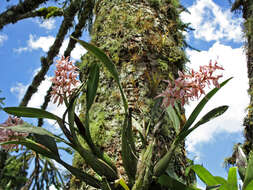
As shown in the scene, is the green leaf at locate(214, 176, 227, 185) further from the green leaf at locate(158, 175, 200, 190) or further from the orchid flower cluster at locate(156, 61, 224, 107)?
the orchid flower cluster at locate(156, 61, 224, 107)

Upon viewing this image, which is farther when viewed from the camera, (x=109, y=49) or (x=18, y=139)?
(x=109, y=49)

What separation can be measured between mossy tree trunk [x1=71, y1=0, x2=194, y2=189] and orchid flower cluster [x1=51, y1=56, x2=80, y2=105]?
293 millimetres

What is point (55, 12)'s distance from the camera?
3646mm

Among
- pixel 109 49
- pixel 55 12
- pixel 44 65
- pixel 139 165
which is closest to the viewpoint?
pixel 139 165

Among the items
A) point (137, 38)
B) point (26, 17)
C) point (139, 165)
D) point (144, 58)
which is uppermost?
point (26, 17)

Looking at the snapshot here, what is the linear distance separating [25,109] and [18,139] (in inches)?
4.9

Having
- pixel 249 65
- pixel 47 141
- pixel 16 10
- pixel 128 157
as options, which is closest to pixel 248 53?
pixel 249 65

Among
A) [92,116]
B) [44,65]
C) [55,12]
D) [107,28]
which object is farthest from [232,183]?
[55,12]

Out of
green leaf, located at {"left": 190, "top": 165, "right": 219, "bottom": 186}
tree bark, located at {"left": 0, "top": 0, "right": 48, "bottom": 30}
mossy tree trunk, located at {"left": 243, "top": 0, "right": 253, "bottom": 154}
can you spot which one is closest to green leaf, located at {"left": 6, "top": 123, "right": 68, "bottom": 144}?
green leaf, located at {"left": 190, "top": 165, "right": 219, "bottom": 186}

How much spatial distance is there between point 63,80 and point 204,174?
66cm

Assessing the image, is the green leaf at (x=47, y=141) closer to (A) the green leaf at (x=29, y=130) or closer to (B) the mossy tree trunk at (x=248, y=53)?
(A) the green leaf at (x=29, y=130)

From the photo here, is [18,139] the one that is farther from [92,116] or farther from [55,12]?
[55,12]

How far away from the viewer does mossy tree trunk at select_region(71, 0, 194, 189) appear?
0.99 metres

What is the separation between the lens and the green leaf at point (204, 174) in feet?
3.11
